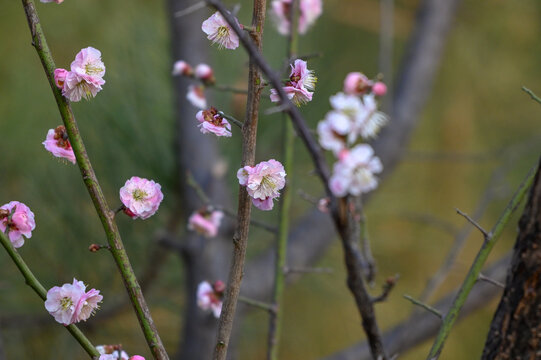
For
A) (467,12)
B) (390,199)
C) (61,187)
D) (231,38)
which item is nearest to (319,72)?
(390,199)

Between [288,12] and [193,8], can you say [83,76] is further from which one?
[288,12]

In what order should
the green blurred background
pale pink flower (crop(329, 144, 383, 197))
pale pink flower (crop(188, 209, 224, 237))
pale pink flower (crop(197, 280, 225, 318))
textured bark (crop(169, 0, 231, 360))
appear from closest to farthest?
pale pink flower (crop(329, 144, 383, 197)) < pale pink flower (crop(197, 280, 225, 318)) < pale pink flower (crop(188, 209, 224, 237)) < textured bark (crop(169, 0, 231, 360)) < the green blurred background

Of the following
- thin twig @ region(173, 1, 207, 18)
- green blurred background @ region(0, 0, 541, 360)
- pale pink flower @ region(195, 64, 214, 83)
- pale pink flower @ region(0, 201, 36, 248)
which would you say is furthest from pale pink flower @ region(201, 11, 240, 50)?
green blurred background @ region(0, 0, 541, 360)

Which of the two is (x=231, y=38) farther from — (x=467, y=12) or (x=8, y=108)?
(x=467, y=12)

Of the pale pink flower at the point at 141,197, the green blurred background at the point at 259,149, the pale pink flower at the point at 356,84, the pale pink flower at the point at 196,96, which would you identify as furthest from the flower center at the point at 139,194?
the green blurred background at the point at 259,149

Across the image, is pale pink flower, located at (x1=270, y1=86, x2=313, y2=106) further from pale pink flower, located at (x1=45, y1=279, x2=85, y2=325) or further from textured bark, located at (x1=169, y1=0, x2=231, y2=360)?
textured bark, located at (x1=169, y1=0, x2=231, y2=360)

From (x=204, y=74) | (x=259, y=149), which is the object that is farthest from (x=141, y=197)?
(x=259, y=149)
